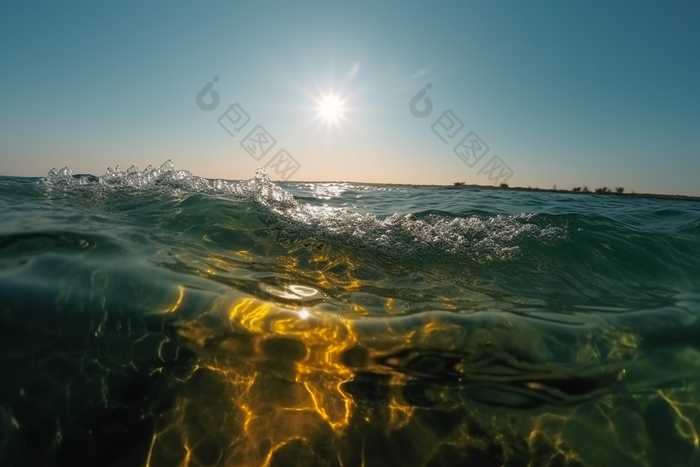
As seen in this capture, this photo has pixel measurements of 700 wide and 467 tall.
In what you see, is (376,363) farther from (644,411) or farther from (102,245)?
(102,245)

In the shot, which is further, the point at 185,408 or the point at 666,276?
the point at 666,276

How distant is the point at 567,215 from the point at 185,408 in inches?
263

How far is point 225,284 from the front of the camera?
2672 mm

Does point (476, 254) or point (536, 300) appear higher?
point (476, 254)

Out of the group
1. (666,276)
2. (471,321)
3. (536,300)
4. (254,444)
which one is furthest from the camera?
(666,276)

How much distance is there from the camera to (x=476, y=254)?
4371mm

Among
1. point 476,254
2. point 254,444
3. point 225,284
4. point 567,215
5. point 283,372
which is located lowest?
point 254,444

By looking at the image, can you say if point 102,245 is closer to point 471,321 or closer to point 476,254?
point 471,321

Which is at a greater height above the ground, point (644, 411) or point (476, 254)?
point (476, 254)

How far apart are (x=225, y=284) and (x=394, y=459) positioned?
1693mm

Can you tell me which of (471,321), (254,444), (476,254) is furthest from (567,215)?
(254,444)

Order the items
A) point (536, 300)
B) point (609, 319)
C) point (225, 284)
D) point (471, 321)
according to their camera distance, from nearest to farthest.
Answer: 1. point (471, 321)
2. point (609, 319)
3. point (225, 284)
4. point (536, 300)

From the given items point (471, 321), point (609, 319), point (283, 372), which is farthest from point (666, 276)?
point (283, 372)

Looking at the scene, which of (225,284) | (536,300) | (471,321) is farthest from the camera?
(536,300)
